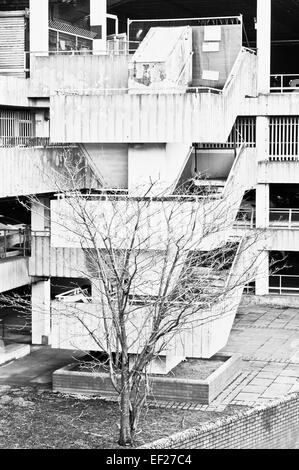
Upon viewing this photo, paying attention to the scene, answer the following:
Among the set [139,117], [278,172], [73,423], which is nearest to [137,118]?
[139,117]

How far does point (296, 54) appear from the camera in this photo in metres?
53.6

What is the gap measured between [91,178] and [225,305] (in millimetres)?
6383

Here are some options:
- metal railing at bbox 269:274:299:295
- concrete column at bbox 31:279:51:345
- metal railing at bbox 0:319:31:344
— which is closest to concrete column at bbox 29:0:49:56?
concrete column at bbox 31:279:51:345

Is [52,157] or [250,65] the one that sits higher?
[250,65]

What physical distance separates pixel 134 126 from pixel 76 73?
4637 mm

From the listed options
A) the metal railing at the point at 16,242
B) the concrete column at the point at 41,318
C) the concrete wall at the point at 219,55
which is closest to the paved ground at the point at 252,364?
the concrete column at the point at 41,318

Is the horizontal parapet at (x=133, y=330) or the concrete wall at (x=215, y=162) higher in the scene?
the concrete wall at (x=215, y=162)

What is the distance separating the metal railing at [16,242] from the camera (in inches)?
1126

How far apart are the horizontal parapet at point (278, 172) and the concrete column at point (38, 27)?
10.6 metres

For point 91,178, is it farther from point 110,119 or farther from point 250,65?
point 250,65

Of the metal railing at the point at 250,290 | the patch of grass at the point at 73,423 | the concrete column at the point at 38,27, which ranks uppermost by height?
the concrete column at the point at 38,27

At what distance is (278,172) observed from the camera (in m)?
36.6

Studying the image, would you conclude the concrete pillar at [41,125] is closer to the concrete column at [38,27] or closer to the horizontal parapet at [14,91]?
the horizontal parapet at [14,91]
